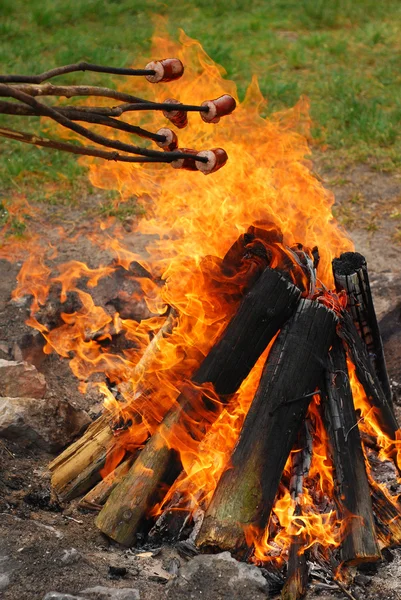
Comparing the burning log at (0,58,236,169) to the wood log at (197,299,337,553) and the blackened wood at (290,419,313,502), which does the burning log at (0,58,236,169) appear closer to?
the wood log at (197,299,337,553)

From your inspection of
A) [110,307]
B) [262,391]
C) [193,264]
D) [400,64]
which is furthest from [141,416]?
[400,64]

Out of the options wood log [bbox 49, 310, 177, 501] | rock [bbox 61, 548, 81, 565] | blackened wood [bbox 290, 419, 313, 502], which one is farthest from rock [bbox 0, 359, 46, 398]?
blackened wood [bbox 290, 419, 313, 502]

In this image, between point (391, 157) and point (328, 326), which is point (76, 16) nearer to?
point (391, 157)

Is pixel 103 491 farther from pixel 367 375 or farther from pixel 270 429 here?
pixel 367 375

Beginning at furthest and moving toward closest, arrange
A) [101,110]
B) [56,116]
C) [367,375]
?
[367,375], [101,110], [56,116]

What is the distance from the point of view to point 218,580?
359 centimetres

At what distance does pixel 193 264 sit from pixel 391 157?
5.14 metres

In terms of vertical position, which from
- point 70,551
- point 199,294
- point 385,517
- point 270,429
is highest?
point 199,294

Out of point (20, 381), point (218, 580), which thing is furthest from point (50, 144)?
point (20, 381)

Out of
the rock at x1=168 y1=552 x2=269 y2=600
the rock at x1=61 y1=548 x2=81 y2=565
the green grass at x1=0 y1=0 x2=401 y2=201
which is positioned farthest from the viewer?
the green grass at x1=0 y1=0 x2=401 y2=201

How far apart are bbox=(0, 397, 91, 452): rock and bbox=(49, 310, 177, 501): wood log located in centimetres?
19

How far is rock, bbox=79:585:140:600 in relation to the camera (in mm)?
3463

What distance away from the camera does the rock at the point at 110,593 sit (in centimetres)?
346

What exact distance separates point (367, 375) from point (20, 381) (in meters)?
2.39
